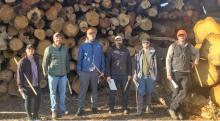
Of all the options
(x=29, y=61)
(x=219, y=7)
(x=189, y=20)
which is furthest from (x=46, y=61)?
(x=219, y=7)

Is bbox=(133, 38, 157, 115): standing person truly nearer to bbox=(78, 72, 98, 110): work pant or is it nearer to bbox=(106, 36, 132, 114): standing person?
bbox=(106, 36, 132, 114): standing person

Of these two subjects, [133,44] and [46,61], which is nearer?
[46,61]

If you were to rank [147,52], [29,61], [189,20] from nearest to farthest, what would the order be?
[29,61] → [147,52] → [189,20]

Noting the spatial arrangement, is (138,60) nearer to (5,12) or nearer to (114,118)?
(114,118)

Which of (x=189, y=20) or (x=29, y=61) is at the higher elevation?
(x=189, y=20)

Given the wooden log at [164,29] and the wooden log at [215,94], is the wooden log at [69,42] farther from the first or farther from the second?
the wooden log at [215,94]

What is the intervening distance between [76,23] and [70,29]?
309 mm

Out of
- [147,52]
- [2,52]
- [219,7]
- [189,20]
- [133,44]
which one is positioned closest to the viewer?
[147,52]

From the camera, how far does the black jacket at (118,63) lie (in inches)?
396

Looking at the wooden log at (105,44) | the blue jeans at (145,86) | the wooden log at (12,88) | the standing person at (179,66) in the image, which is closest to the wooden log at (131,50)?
the wooden log at (105,44)

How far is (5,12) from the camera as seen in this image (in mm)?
10383

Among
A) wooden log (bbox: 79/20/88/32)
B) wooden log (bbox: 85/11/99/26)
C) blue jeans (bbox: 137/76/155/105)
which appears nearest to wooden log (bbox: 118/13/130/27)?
wooden log (bbox: 85/11/99/26)

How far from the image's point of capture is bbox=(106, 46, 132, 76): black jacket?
1005 centimetres

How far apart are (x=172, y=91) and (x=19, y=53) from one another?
12.5 feet
